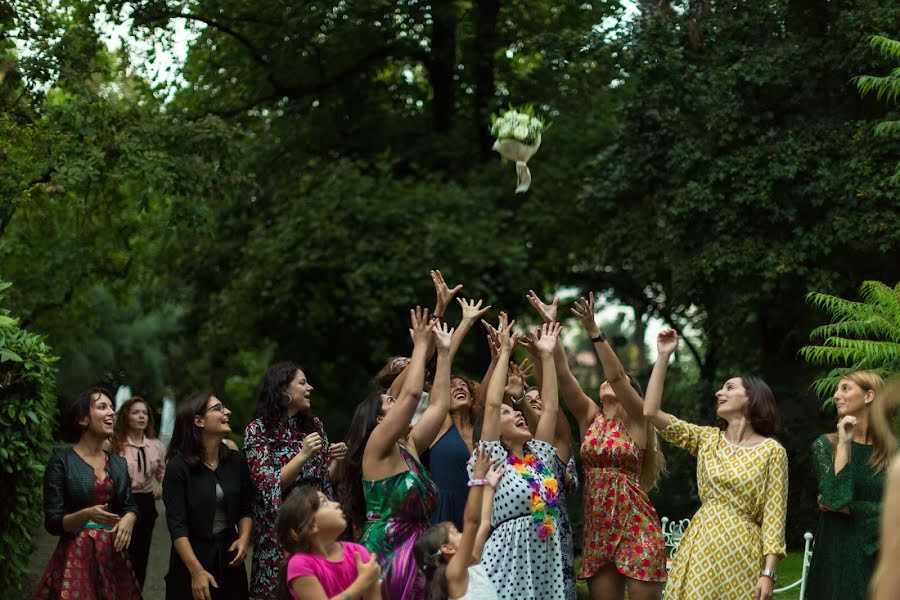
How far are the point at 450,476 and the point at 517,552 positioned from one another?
98 cm

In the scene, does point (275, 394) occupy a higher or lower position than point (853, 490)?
higher

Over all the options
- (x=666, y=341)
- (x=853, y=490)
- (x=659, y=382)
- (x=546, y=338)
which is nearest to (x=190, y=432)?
(x=546, y=338)

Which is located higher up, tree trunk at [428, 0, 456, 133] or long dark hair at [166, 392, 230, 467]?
tree trunk at [428, 0, 456, 133]

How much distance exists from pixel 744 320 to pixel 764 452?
8.97 meters

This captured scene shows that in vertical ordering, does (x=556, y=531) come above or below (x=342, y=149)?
below

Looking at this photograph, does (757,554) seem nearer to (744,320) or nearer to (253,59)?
(744,320)

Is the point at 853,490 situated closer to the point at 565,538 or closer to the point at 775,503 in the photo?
the point at 775,503

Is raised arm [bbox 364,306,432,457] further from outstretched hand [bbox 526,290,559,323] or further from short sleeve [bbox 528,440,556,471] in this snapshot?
outstretched hand [bbox 526,290,559,323]

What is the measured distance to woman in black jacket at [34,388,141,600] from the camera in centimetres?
708

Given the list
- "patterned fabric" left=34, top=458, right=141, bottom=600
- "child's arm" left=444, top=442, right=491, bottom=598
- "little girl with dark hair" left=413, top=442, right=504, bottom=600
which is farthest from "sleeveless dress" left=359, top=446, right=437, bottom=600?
"patterned fabric" left=34, top=458, right=141, bottom=600

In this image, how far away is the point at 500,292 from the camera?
18.4 m

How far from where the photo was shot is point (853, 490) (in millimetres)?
6910

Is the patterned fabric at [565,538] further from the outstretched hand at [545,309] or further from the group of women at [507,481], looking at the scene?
the outstretched hand at [545,309]

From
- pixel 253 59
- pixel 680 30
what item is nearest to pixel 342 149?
pixel 253 59
